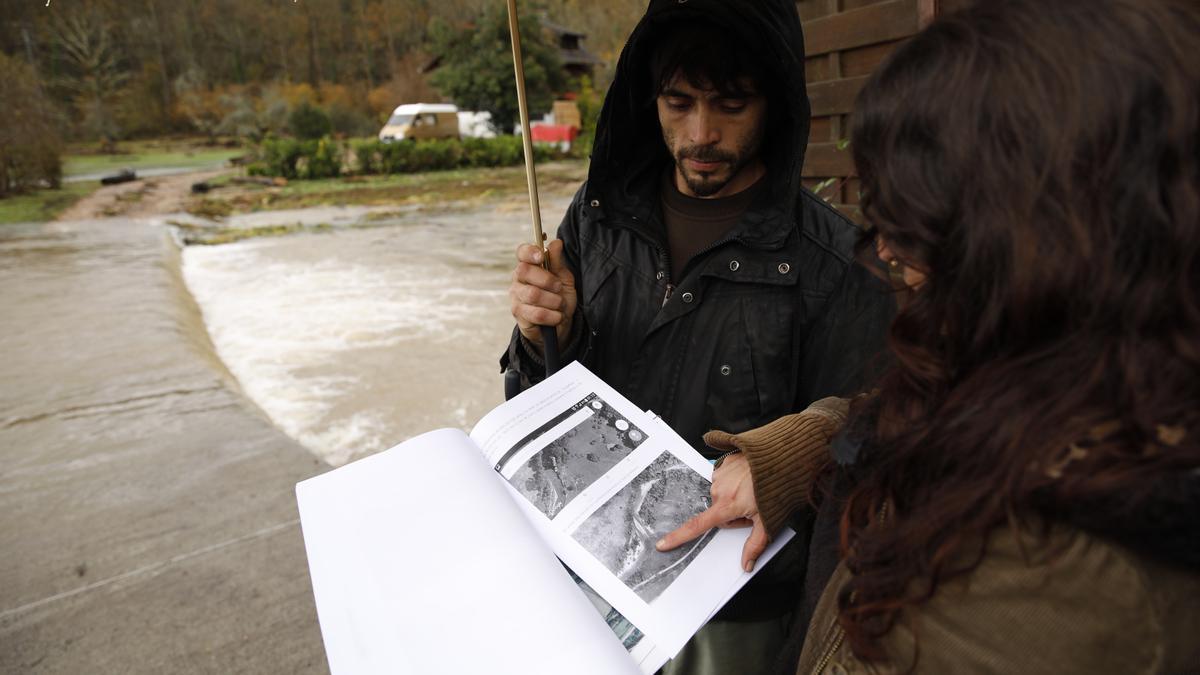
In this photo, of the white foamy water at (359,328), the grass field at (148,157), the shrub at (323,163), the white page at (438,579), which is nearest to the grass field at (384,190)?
the shrub at (323,163)

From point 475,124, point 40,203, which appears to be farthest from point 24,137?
point 475,124

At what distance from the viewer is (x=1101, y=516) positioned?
0.50 meters

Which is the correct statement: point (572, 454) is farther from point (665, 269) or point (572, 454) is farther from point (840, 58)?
point (840, 58)

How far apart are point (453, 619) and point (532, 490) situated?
23cm

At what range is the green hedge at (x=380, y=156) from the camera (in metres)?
19.4

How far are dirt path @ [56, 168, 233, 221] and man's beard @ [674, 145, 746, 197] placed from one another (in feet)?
46.2

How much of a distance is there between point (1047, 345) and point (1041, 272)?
0.06 m

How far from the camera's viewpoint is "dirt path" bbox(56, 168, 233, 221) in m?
12.7

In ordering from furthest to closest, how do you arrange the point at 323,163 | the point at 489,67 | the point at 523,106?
the point at 489,67 < the point at 323,163 < the point at 523,106

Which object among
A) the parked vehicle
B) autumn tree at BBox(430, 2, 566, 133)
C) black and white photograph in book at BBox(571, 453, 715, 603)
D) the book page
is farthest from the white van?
black and white photograph in book at BBox(571, 453, 715, 603)

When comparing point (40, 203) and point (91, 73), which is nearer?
point (40, 203)

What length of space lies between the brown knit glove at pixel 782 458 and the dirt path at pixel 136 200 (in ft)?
47.7

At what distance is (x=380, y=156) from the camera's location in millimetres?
21297

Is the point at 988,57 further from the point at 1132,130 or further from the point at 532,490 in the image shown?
the point at 532,490
